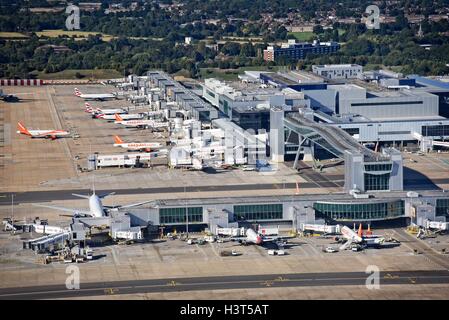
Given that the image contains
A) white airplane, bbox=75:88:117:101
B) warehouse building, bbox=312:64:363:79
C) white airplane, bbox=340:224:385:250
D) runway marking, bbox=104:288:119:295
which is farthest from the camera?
white airplane, bbox=75:88:117:101

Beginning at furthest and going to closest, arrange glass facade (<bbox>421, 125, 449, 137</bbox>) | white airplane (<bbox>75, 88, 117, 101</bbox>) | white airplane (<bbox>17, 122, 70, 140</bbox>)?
white airplane (<bbox>75, 88, 117, 101</bbox>) → white airplane (<bbox>17, 122, 70, 140</bbox>) → glass facade (<bbox>421, 125, 449, 137</bbox>)

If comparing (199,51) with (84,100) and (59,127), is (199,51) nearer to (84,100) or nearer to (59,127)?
(84,100)

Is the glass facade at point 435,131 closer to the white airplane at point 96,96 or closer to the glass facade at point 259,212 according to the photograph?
the glass facade at point 259,212

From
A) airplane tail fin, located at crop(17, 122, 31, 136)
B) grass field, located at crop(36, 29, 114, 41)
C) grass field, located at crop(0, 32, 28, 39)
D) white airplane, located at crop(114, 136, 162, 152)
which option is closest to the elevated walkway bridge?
white airplane, located at crop(114, 136, 162, 152)

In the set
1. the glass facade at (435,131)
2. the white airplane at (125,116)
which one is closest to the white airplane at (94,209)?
the glass facade at (435,131)

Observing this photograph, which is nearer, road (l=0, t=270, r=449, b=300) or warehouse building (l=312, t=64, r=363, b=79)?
road (l=0, t=270, r=449, b=300)

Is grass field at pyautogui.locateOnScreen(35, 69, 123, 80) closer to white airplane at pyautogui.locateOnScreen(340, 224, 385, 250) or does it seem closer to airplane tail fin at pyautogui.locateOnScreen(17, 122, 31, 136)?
airplane tail fin at pyautogui.locateOnScreen(17, 122, 31, 136)

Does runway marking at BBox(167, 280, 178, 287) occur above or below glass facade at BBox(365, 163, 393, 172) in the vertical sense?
below
